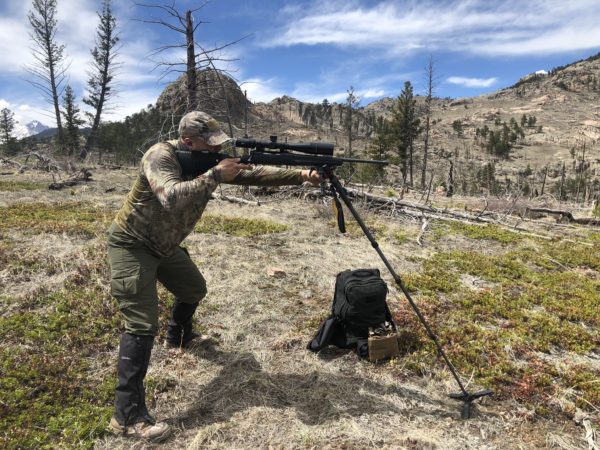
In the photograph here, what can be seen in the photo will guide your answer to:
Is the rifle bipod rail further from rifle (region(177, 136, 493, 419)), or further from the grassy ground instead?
the grassy ground

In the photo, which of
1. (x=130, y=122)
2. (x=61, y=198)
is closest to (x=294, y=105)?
Answer: (x=130, y=122)

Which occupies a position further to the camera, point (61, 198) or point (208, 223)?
point (61, 198)

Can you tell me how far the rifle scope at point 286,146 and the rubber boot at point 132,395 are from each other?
1.96 m

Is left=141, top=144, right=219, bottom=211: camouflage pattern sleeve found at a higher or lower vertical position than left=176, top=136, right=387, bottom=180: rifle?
lower

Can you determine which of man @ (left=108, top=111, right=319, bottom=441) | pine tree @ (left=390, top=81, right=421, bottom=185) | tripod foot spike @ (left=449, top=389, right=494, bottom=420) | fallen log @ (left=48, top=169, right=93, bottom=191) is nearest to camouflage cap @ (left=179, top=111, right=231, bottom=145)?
man @ (left=108, top=111, right=319, bottom=441)

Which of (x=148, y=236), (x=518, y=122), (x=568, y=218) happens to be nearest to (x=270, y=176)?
(x=148, y=236)

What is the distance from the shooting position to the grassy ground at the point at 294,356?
3570mm

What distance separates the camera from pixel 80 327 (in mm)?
4992

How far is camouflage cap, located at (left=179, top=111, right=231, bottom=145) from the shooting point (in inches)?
138

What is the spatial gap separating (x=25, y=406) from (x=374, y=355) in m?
3.72

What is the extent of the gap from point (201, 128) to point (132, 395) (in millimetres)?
2467

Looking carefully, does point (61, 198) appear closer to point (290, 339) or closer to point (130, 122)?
point (290, 339)

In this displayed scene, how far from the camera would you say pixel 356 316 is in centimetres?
485

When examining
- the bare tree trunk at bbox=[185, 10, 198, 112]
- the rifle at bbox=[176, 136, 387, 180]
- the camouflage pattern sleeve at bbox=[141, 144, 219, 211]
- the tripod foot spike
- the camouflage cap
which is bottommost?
the tripod foot spike
